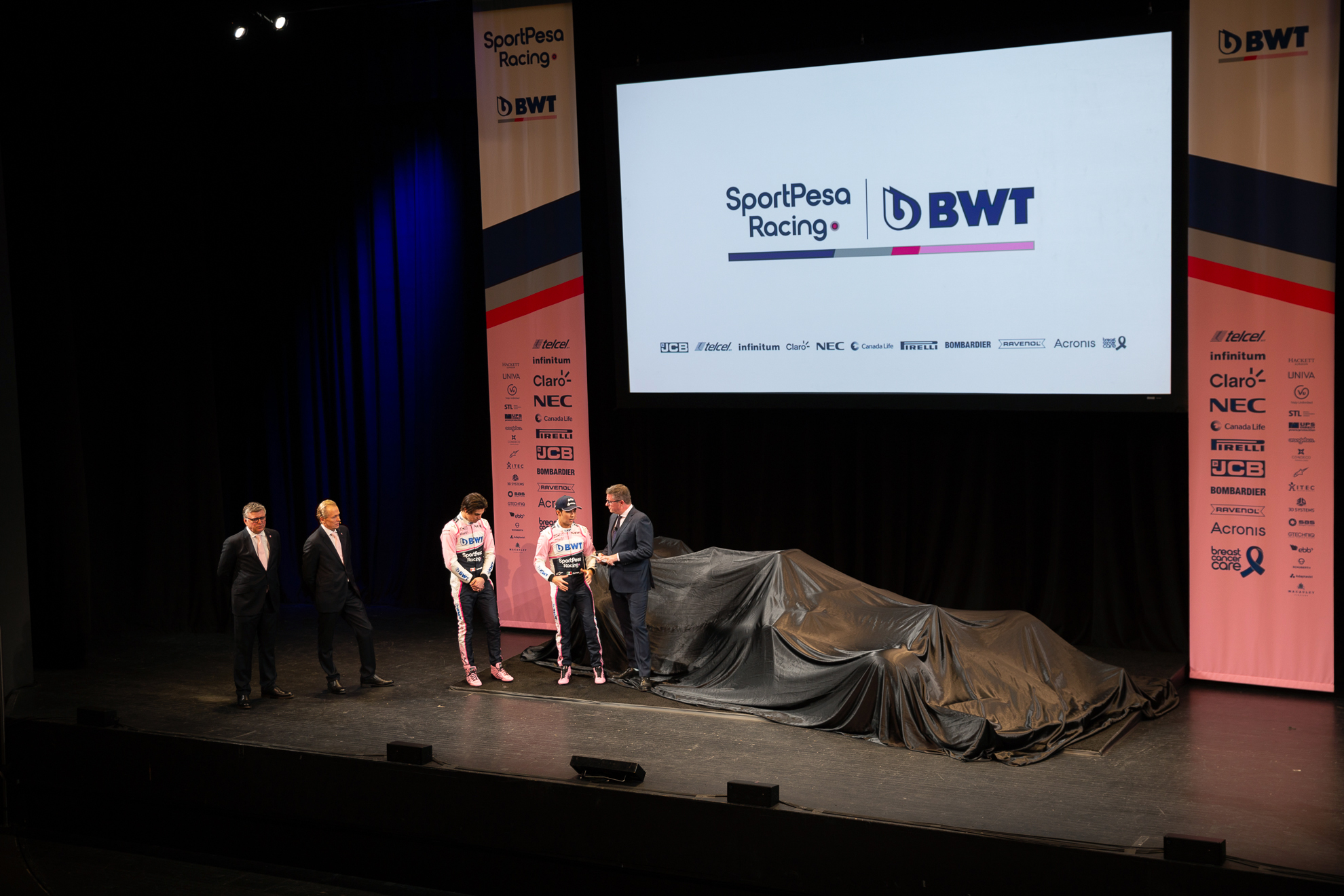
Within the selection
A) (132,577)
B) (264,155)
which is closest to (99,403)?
(132,577)

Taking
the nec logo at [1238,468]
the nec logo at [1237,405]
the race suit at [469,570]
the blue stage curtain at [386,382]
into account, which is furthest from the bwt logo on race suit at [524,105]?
the nec logo at [1238,468]

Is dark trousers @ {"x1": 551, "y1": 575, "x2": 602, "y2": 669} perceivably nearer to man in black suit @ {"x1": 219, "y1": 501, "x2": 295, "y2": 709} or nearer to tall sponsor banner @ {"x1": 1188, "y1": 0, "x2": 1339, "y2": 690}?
man in black suit @ {"x1": 219, "y1": 501, "x2": 295, "y2": 709}

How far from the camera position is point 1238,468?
294 inches

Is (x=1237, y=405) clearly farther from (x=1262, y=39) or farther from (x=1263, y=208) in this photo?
(x=1262, y=39)

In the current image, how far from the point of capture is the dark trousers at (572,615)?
25.7ft

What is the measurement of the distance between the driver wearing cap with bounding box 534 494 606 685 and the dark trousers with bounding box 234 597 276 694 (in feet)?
5.36

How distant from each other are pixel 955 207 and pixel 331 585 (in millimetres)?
4360

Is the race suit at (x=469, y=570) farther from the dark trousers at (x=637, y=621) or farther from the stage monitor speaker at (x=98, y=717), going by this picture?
the stage monitor speaker at (x=98, y=717)

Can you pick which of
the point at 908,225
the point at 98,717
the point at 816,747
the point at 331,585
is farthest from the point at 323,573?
the point at 908,225

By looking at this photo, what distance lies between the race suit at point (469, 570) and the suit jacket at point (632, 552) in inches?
28.7

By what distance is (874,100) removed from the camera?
26.8 ft

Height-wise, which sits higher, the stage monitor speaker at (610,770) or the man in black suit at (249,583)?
the man in black suit at (249,583)

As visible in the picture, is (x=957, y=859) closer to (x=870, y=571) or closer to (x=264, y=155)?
(x=870, y=571)

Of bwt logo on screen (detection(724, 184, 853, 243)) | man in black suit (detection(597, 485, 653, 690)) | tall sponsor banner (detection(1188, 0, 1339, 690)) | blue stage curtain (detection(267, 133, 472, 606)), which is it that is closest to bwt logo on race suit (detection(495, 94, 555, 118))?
blue stage curtain (detection(267, 133, 472, 606))
